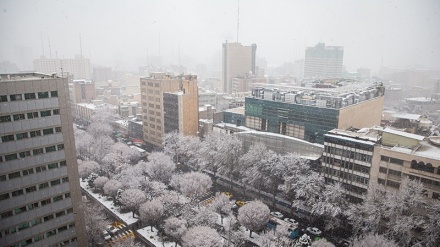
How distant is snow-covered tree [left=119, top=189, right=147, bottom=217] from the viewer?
3879 cm

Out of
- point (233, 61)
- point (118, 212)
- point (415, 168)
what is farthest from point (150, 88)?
point (233, 61)

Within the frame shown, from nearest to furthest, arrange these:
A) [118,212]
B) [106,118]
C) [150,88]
→ [118,212] < [150,88] < [106,118]

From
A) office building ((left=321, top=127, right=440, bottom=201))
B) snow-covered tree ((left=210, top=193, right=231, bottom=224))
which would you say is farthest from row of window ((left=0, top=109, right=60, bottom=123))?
office building ((left=321, top=127, right=440, bottom=201))

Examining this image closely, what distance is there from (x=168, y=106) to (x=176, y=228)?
34926 mm

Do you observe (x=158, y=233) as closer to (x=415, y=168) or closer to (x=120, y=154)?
(x=120, y=154)

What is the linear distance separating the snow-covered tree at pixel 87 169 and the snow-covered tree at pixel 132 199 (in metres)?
13.6

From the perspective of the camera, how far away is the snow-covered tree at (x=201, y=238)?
29.7 metres

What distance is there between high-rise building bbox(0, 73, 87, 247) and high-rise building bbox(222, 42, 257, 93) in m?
126

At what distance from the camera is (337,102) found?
50312 mm

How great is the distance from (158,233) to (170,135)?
86.9 feet

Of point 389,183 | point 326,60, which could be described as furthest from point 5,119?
point 326,60

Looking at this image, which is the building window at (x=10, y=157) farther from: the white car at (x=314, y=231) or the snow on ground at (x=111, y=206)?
the white car at (x=314, y=231)

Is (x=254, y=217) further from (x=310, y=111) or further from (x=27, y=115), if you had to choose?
(x=310, y=111)

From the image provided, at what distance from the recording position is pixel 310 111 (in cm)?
5316
